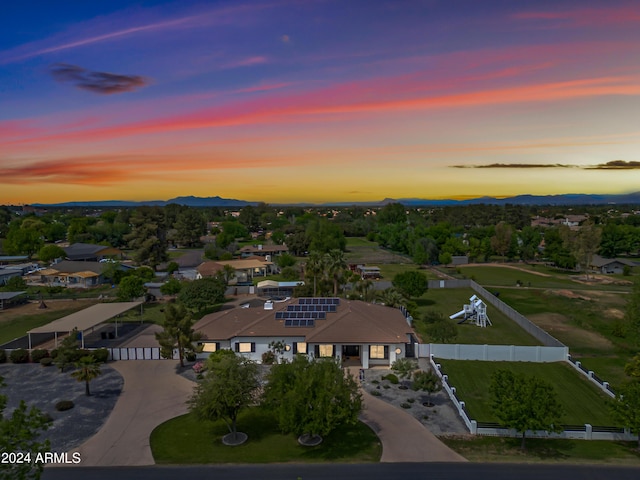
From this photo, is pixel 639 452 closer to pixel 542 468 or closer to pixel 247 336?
pixel 542 468

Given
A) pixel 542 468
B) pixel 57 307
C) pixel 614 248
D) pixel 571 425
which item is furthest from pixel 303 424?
pixel 614 248

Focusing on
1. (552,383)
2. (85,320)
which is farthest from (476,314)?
(85,320)

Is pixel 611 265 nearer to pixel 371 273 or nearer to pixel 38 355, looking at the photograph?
pixel 371 273

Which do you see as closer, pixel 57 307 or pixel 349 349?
pixel 349 349

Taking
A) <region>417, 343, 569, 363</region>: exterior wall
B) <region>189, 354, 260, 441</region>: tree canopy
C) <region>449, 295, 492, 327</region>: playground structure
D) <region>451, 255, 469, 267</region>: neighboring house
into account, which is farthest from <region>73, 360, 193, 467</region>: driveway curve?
<region>451, 255, 469, 267</region>: neighboring house

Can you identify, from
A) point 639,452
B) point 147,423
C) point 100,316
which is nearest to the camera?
point 639,452

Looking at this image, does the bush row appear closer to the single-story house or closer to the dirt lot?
the dirt lot
